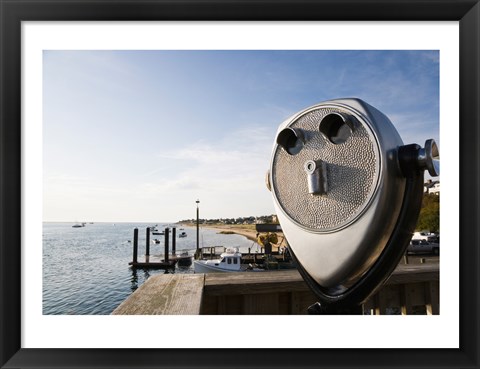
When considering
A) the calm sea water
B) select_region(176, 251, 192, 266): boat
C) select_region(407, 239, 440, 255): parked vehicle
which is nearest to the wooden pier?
select_region(407, 239, 440, 255): parked vehicle

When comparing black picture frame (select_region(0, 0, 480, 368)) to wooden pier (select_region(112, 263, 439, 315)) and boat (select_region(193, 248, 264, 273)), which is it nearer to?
wooden pier (select_region(112, 263, 439, 315))

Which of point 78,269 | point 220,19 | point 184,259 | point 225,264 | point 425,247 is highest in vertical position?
point 220,19

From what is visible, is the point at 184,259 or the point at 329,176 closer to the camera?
the point at 329,176

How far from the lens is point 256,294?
35.5 inches

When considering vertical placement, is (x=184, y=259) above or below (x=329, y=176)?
below

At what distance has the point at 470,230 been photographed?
89 cm

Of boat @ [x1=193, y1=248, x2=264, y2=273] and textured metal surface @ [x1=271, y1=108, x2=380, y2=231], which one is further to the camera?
boat @ [x1=193, y1=248, x2=264, y2=273]

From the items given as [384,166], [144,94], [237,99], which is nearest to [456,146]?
[384,166]

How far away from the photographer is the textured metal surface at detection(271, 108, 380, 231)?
68cm

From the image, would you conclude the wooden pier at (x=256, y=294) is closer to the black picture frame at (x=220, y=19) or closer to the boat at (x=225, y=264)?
the black picture frame at (x=220, y=19)

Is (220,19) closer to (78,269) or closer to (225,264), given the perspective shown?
(78,269)

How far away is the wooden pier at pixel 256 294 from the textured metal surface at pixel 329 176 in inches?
9.0

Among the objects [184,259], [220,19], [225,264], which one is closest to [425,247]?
[220,19]

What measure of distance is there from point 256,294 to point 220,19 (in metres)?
0.74
